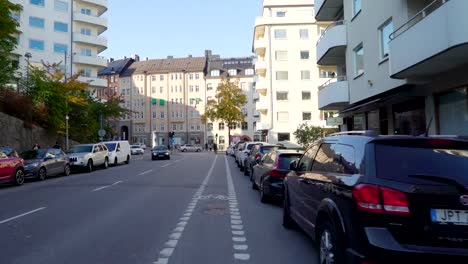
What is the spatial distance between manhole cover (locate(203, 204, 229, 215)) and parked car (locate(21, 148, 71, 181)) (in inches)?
499

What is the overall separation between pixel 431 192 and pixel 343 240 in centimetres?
102

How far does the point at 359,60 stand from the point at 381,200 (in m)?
17.8

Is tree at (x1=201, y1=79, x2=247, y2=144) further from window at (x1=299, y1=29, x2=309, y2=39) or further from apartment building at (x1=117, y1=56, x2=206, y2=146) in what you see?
apartment building at (x1=117, y1=56, x2=206, y2=146)

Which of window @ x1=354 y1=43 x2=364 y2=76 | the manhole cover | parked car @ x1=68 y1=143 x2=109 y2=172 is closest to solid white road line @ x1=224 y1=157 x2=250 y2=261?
the manhole cover

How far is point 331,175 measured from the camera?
17.5 ft

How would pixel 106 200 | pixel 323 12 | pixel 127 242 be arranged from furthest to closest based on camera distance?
pixel 323 12 < pixel 106 200 < pixel 127 242

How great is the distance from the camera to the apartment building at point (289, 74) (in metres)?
58.2

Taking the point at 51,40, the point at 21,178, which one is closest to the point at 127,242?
the point at 21,178

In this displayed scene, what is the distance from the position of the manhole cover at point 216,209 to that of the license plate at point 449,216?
6387 mm

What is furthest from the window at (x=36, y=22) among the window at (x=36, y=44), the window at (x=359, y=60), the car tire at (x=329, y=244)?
the car tire at (x=329, y=244)

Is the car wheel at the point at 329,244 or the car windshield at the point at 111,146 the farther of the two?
the car windshield at the point at 111,146

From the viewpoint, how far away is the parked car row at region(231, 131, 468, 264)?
4094 mm

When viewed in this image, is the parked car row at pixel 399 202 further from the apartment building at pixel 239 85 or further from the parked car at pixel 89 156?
the apartment building at pixel 239 85

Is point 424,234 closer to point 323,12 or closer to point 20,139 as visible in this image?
point 323,12
